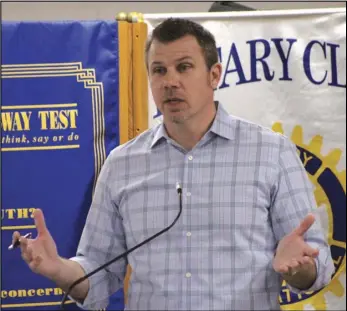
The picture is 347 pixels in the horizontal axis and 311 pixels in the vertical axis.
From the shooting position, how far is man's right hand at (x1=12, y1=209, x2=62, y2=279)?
4.16 feet

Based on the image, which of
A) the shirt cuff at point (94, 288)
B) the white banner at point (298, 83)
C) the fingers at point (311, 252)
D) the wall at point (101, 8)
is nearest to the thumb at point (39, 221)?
the shirt cuff at point (94, 288)

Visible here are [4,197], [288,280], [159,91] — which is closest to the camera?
[288,280]

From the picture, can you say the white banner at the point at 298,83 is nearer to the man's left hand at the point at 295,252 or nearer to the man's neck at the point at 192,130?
the man's neck at the point at 192,130

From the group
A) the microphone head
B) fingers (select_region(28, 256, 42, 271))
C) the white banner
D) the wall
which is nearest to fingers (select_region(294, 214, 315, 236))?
the microphone head

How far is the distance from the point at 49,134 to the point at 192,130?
686mm

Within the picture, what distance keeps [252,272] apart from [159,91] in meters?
0.41

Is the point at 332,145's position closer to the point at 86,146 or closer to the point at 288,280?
the point at 86,146

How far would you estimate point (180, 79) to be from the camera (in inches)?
54.5

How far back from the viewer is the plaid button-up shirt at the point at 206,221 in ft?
4.33

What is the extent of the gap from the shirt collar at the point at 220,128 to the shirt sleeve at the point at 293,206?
12cm

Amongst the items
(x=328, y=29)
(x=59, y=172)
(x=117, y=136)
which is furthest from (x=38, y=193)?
(x=328, y=29)

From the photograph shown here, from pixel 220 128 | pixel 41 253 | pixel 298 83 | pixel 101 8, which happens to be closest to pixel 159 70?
pixel 220 128

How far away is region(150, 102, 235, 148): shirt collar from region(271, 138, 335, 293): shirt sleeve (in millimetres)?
120

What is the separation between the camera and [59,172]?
1.99m
